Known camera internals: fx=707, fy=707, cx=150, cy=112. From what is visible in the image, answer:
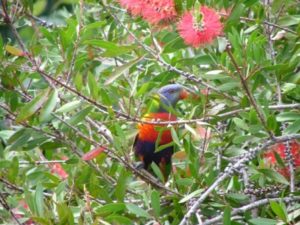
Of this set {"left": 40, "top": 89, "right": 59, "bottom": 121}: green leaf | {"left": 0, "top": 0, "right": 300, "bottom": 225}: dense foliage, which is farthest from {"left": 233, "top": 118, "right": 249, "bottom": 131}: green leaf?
{"left": 40, "top": 89, "right": 59, "bottom": 121}: green leaf

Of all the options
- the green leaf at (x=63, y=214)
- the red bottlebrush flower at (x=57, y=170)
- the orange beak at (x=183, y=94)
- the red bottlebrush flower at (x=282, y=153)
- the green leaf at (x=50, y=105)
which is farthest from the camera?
the orange beak at (x=183, y=94)

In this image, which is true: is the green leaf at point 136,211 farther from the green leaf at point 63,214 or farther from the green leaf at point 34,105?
the green leaf at point 34,105

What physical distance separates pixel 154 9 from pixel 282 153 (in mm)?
605

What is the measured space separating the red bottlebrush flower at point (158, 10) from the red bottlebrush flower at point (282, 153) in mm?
474

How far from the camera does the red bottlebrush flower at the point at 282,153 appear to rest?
196 cm

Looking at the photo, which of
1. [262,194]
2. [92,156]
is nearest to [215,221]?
[262,194]

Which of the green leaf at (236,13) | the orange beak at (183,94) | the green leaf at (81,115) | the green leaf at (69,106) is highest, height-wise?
the green leaf at (236,13)

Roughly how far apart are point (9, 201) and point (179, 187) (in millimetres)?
471

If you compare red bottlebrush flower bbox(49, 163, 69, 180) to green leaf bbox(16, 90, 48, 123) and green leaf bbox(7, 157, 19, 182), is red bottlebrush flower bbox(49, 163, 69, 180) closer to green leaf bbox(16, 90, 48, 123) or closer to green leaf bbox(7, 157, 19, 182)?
green leaf bbox(7, 157, 19, 182)

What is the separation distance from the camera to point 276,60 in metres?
2.02

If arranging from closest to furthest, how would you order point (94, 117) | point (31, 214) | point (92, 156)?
→ point (31, 214) → point (92, 156) → point (94, 117)

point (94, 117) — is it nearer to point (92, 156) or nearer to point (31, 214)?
point (92, 156)

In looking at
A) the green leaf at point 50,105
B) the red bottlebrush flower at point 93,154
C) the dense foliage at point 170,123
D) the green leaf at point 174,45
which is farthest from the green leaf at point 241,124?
the green leaf at point 50,105

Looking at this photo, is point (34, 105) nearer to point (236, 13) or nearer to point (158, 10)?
point (158, 10)
